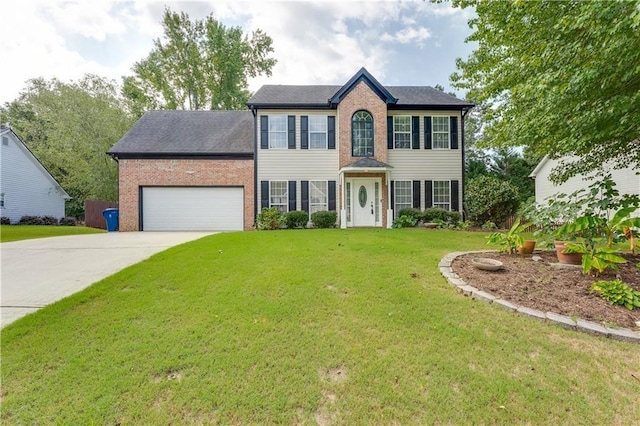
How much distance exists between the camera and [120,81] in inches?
918

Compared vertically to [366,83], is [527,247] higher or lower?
lower

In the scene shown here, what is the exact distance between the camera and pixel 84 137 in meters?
19.1

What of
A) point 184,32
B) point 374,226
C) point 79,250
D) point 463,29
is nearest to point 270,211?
point 374,226

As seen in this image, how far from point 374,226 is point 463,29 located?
8129 mm

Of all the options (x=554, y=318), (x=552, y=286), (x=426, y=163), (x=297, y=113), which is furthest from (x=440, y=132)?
(x=554, y=318)

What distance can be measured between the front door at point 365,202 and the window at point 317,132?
94.4 inches

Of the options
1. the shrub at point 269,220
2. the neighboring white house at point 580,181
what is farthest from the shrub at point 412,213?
the shrub at point 269,220

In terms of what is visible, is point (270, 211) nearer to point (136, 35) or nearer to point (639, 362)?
point (136, 35)

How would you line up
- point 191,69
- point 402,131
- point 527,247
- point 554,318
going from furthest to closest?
point 191,69, point 402,131, point 527,247, point 554,318

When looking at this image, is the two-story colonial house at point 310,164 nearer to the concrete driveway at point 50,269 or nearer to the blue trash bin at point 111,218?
the blue trash bin at point 111,218

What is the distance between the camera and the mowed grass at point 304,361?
208 cm

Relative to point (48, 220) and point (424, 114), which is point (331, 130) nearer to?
point (424, 114)

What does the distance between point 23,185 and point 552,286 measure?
27.1 meters

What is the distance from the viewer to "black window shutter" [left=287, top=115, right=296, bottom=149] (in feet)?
41.8
